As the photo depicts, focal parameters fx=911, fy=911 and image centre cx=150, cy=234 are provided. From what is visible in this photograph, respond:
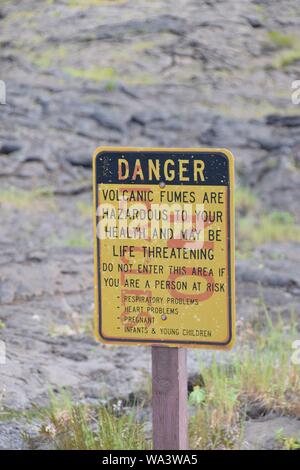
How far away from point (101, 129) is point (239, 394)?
7.42 m

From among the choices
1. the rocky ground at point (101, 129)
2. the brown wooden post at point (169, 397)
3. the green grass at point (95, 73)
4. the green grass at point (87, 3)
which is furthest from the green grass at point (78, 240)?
the green grass at point (87, 3)

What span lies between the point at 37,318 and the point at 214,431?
2202 mm

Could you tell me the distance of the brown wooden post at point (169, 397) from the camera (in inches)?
116

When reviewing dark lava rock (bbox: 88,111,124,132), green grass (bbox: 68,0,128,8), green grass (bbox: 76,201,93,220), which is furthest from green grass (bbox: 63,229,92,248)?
green grass (bbox: 68,0,128,8)

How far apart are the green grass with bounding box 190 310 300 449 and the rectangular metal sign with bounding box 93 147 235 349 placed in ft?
3.62

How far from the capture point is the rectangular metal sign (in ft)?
9.29

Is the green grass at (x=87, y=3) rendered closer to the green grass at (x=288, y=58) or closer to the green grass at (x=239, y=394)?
the green grass at (x=288, y=58)

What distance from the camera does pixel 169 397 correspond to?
2.95 meters

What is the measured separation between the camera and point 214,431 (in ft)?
13.0

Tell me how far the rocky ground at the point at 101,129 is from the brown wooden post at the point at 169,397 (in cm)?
133

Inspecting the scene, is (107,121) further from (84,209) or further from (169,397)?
(169,397)

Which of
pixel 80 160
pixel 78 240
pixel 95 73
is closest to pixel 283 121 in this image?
pixel 80 160

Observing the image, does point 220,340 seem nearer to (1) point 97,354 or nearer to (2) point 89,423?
(2) point 89,423
